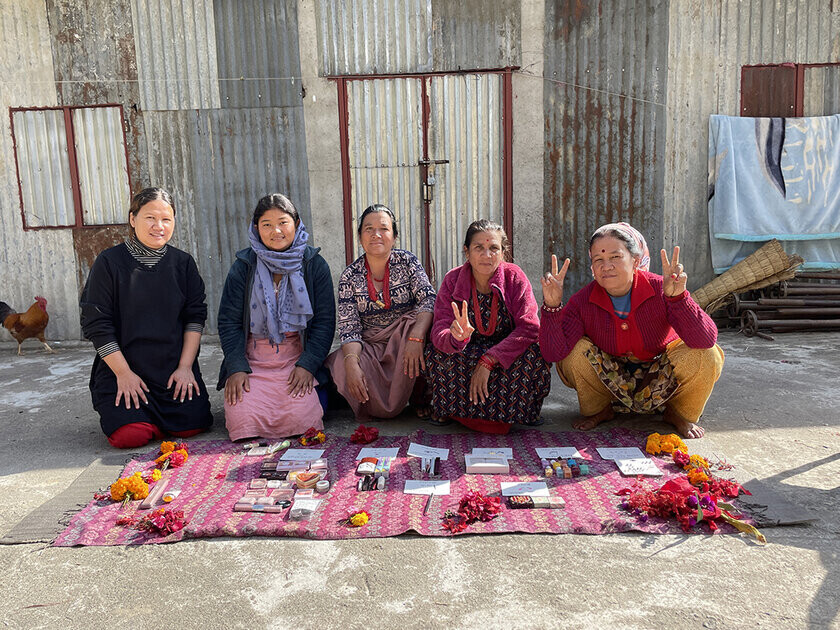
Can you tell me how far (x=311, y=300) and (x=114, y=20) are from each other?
13.5 ft

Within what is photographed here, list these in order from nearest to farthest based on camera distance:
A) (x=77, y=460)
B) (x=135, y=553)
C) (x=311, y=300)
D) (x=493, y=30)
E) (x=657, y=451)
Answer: (x=135, y=553)
(x=657, y=451)
(x=77, y=460)
(x=311, y=300)
(x=493, y=30)

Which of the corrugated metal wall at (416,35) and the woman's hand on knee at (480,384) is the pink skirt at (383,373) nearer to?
the woman's hand on knee at (480,384)

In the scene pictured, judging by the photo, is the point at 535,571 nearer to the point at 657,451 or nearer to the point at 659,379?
the point at 657,451

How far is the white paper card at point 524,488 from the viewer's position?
9.02 feet

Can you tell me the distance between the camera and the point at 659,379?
3.41 meters

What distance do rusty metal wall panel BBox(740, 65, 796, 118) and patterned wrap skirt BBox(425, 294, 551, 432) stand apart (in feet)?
13.9

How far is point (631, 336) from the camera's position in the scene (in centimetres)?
337

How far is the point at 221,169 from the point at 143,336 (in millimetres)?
3172

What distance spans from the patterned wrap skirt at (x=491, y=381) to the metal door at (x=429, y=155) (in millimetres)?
2828

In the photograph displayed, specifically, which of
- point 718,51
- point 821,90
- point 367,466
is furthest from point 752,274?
point 367,466

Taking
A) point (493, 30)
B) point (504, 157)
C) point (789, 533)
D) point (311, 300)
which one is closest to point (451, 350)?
point (311, 300)

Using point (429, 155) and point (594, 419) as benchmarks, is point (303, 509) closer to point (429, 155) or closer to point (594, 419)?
point (594, 419)

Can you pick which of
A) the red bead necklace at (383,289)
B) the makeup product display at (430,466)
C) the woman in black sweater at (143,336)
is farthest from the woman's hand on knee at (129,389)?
the makeup product display at (430,466)

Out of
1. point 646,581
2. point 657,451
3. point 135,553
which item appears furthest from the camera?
point 657,451
